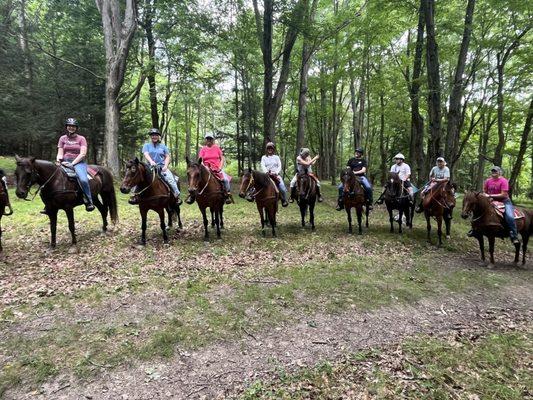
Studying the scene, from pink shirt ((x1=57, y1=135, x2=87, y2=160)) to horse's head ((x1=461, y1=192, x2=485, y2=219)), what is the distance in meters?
9.82

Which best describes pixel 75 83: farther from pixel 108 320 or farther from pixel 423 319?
pixel 423 319

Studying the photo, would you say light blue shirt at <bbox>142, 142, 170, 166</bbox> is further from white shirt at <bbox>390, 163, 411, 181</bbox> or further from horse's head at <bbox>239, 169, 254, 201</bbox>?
white shirt at <bbox>390, 163, 411, 181</bbox>

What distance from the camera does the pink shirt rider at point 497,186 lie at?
8.63 metres

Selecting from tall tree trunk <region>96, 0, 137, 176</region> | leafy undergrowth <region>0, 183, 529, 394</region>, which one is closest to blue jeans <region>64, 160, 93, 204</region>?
leafy undergrowth <region>0, 183, 529, 394</region>

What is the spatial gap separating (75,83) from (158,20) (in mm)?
5916

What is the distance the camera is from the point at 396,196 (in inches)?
421

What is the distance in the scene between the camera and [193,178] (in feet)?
27.2

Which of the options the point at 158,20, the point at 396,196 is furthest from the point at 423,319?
the point at 158,20

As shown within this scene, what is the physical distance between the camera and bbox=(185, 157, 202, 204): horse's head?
324 inches

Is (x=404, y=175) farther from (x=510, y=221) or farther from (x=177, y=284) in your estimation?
(x=177, y=284)

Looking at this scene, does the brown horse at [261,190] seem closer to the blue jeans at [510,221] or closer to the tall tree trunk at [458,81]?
the blue jeans at [510,221]

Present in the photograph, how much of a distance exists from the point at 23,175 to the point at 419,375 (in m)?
8.04

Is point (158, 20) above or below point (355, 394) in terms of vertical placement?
above

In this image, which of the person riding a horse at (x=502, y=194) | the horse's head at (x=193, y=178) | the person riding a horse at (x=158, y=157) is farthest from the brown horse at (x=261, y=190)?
the person riding a horse at (x=502, y=194)
